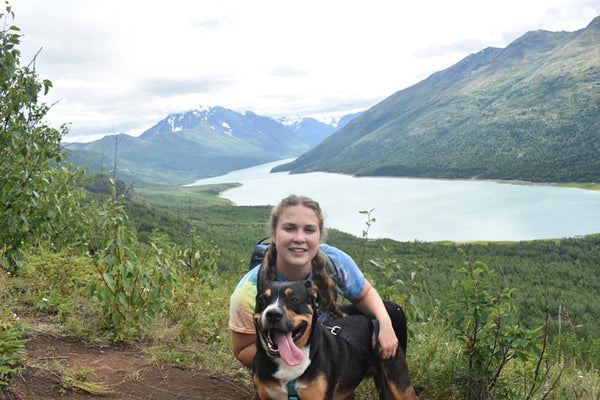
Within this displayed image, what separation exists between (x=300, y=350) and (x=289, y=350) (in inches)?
3.8

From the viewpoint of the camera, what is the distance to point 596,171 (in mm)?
98125

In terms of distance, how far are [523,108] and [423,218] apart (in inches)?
4554

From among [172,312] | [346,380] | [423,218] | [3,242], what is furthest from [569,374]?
[423,218]

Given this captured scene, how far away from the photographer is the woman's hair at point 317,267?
3461mm

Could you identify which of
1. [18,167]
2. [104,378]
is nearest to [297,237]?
[104,378]

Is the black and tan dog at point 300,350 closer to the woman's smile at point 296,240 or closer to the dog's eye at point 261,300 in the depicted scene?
the dog's eye at point 261,300

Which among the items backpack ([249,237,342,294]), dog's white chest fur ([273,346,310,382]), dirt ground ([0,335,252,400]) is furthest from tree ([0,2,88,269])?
dog's white chest fur ([273,346,310,382])

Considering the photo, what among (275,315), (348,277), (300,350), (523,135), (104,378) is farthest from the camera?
(523,135)

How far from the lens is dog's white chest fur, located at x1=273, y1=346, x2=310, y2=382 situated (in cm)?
284

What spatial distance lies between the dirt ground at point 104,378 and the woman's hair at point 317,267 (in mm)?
1408

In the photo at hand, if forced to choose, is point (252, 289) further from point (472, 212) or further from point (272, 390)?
point (472, 212)

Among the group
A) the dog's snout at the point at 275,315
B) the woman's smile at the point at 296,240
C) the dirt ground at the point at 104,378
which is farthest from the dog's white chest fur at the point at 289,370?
Answer: the dirt ground at the point at 104,378

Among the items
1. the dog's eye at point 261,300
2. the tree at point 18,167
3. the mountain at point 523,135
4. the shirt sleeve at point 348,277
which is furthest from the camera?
the mountain at point 523,135

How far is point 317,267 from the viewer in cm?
352
